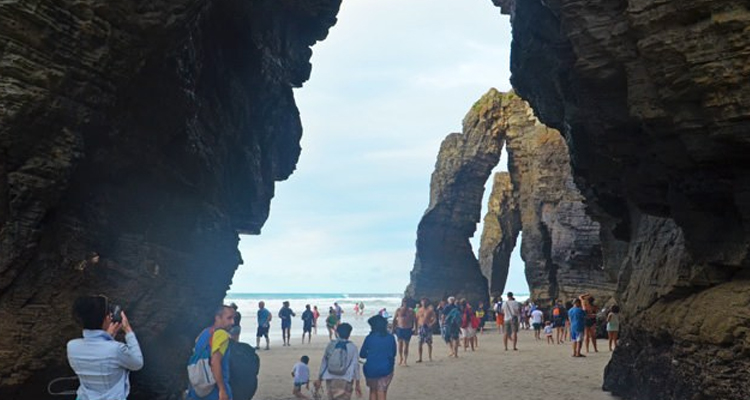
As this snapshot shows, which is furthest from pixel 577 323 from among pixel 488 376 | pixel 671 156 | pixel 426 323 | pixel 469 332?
pixel 671 156

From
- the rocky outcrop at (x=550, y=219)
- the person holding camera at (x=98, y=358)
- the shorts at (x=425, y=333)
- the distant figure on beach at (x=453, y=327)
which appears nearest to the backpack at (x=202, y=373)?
the person holding camera at (x=98, y=358)

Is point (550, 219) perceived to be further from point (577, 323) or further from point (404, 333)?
point (404, 333)

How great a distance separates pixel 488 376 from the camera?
705 inches

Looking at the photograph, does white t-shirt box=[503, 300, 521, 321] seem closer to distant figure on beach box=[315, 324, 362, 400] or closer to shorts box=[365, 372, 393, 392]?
shorts box=[365, 372, 393, 392]

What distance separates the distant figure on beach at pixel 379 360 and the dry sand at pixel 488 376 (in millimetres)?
4544

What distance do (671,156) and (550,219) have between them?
3643 cm

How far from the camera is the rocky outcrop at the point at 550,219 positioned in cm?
3950

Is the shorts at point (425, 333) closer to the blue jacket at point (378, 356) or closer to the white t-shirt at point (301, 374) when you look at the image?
the white t-shirt at point (301, 374)

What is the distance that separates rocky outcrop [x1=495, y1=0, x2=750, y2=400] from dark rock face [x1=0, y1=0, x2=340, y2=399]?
7671 mm

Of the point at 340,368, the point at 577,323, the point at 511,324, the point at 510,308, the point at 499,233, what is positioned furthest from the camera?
the point at 499,233

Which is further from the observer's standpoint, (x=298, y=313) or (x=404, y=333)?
(x=298, y=313)

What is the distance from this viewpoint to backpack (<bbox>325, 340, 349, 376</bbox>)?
9.45m

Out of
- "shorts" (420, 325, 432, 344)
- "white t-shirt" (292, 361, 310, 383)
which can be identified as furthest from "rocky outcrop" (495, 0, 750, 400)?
"shorts" (420, 325, 432, 344)

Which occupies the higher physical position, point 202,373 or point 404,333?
point 202,373
